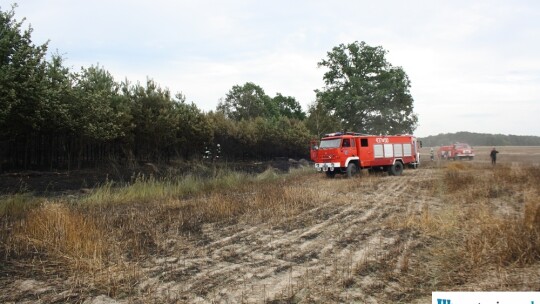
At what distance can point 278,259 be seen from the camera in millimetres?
5883

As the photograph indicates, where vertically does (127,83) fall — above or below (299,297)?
above

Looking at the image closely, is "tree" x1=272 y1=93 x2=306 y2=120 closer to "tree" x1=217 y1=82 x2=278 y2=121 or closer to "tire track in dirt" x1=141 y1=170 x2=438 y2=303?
"tree" x1=217 y1=82 x2=278 y2=121

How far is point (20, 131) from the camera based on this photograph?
51.0ft

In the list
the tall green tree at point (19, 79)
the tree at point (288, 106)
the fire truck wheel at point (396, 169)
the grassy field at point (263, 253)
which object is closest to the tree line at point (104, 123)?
the tall green tree at point (19, 79)

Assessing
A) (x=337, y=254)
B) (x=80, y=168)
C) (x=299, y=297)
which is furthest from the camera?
(x=80, y=168)

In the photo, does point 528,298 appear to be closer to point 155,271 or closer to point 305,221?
point 155,271

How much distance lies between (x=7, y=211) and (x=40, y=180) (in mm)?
6201

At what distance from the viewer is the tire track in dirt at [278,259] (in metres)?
4.58

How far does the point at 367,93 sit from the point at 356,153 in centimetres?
2583

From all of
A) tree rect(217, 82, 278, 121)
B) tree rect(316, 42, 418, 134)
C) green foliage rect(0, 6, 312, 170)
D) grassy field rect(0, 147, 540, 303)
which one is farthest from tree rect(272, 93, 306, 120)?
grassy field rect(0, 147, 540, 303)

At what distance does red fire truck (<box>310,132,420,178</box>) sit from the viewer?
20.8 metres

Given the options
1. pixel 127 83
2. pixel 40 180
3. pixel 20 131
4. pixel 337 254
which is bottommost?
pixel 337 254

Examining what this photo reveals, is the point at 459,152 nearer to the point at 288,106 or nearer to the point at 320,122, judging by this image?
the point at 320,122

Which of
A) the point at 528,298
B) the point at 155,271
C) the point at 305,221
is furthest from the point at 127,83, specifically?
the point at 528,298
